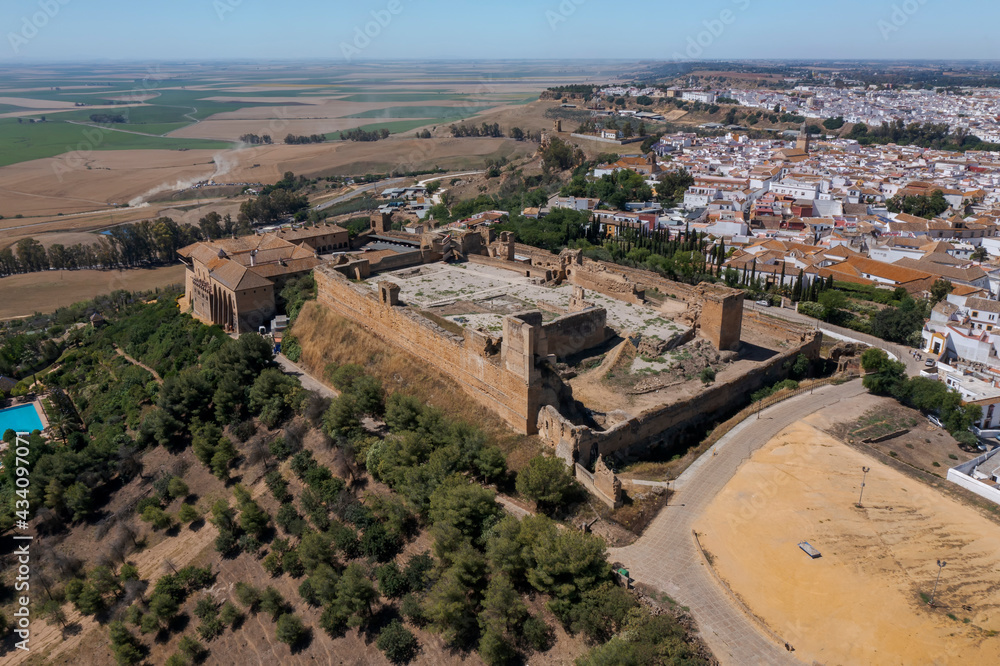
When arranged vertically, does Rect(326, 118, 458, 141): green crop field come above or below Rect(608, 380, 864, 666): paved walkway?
above

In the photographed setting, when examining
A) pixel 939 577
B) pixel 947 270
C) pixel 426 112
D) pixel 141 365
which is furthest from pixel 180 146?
pixel 939 577

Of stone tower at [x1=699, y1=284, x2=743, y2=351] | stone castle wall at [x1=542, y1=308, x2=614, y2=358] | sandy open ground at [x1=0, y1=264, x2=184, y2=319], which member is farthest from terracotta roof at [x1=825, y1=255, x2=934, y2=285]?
sandy open ground at [x1=0, y1=264, x2=184, y2=319]

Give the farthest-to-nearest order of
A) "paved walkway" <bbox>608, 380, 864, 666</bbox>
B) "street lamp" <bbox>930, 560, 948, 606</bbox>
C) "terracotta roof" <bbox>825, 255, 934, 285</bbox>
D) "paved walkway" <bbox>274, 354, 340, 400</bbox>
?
"terracotta roof" <bbox>825, 255, 934, 285</bbox>
"paved walkway" <bbox>274, 354, 340, 400</bbox>
"street lamp" <bbox>930, 560, 948, 606</bbox>
"paved walkway" <bbox>608, 380, 864, 666</bbox>

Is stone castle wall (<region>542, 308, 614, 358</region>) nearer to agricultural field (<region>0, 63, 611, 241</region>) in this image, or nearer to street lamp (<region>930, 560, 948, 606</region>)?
street lamp (<region>930, 560, 948, 606</region>)

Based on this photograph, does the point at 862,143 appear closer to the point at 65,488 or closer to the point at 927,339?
the point at 927,339

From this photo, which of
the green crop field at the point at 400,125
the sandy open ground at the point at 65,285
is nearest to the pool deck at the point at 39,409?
the sandy open ground at the point at 65,285

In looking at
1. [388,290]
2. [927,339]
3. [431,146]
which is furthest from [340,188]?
[927,339]

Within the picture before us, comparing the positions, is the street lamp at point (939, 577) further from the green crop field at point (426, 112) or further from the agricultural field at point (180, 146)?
the green crop field at point (426, 112)

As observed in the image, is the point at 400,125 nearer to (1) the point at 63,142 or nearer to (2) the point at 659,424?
(1) the point at 63,142
